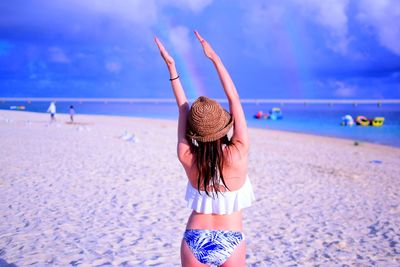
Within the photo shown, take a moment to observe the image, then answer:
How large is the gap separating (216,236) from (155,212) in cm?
480

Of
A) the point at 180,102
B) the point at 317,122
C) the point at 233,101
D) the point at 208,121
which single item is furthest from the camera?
the point at 317,122

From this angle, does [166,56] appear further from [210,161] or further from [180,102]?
[210,161]

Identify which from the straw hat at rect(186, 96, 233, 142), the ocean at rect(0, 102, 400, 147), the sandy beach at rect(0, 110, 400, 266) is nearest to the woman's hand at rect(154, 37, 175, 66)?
the straw hat at rect(186, 96, 233, 142)

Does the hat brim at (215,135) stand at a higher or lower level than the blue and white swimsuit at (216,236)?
higher

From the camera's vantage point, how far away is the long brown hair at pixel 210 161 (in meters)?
2.17

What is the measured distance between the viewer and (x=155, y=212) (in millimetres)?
6941

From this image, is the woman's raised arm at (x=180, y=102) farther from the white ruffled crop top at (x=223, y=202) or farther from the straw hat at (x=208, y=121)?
the white ruffled crop top at (x=223, y=202)

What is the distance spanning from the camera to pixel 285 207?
25.3 ft

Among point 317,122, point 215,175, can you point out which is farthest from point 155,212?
point 317,122

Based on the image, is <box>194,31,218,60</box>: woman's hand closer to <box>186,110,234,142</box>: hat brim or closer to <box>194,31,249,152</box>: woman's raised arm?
<box>194,31,249,152</box>: woman's raised arm

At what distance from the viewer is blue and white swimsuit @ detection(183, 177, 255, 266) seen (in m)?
2.28

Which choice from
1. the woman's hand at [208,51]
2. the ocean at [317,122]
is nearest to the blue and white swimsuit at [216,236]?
the woman's hand at [208,51]

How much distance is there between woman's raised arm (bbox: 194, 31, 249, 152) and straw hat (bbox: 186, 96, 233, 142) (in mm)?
57

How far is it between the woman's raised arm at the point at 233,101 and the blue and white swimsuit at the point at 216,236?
0.33 m
